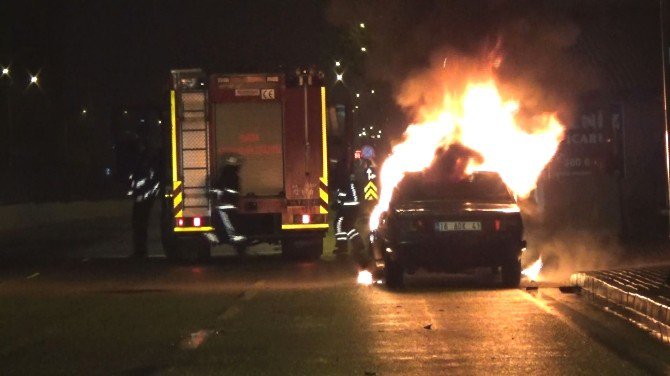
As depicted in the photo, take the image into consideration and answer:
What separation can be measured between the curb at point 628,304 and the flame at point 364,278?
9.66 ft

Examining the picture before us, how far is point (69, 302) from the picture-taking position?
45.9 ft

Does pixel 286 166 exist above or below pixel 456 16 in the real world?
below

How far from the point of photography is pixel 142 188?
21.7 metres

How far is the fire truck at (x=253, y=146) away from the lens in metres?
19.0

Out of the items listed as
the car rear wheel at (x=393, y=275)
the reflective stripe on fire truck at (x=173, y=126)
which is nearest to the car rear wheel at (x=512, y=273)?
the car rear wheel at (x=393, y=275)

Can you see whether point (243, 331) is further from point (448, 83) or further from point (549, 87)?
point (549, 87)

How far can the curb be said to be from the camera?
35.5 feet

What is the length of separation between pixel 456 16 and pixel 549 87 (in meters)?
3.96

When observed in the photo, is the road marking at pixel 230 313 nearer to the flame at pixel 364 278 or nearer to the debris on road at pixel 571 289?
the flame at pixel 364 278

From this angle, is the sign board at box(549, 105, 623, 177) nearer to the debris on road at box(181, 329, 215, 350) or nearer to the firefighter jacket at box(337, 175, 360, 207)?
the firefighter jacket at box(337, 175, 360, 207)

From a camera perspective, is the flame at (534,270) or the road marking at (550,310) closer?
the road marking at (550,310)

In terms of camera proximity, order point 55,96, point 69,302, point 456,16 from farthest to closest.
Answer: point 55,96 < point 456,16 < point 69,302

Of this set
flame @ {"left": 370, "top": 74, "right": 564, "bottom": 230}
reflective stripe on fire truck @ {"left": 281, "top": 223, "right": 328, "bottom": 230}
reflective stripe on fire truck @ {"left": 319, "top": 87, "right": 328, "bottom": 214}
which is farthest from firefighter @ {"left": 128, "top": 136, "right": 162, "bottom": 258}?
flame @ {"left": 370, "top": 74, "right": 564, "bottom": 230}

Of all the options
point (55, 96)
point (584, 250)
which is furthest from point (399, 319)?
point (55, 96)
